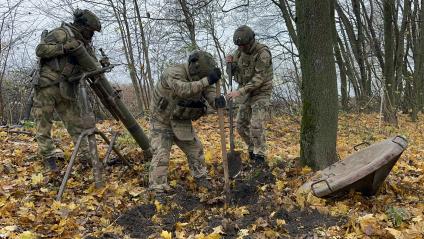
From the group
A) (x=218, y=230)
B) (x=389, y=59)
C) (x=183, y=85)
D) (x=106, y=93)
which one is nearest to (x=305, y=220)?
(x=218, y=230)

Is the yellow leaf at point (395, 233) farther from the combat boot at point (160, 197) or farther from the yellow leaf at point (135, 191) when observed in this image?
the yellow leaf at point (135, 191)

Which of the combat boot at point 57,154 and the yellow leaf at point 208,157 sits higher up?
the combat boot at point 57,154

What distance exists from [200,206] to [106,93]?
2149 millimetres

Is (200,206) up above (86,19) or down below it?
below

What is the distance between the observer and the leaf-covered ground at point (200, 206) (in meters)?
4.01

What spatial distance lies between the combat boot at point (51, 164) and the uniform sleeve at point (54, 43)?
1.57 m

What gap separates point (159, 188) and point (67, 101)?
6.53 feet

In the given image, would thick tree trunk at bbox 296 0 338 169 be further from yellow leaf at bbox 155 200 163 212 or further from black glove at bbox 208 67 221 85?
yellow leaf at bbox 155 200 163 212

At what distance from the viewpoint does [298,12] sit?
5.73m

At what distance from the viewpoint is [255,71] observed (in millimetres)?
6707

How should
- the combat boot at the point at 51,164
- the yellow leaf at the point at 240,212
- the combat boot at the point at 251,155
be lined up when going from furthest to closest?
the combat boot at the point at 251,155 < the combat boot at the point at 51,164 < the yellow leaf at the point at 240,212

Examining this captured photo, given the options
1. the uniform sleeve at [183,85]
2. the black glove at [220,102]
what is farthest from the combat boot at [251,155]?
the uniform sleeve at [183,85]

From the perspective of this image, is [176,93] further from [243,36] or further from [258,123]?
[258,123]

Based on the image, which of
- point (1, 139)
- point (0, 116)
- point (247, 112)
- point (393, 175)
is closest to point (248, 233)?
point (393, 175)
